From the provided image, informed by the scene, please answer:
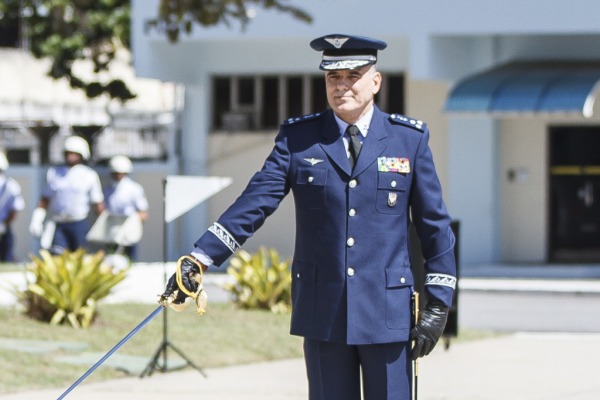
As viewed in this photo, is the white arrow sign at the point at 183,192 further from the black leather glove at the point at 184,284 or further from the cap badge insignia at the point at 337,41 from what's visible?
the black leather glove at the point at 184,284

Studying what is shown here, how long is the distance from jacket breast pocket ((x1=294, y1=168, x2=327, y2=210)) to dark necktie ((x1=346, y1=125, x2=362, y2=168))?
0.13 m

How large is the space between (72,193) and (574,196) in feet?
33.6

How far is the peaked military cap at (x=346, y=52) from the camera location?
20.4 feet

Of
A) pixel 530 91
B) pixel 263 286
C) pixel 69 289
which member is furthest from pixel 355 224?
pixel 530 91

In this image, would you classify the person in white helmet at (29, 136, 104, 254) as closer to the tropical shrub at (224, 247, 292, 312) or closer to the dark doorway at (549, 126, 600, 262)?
the tropical shrub at (224, 247, 292, 312)

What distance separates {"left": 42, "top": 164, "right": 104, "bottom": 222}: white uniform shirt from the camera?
16.9m

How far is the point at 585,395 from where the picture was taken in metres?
10.1

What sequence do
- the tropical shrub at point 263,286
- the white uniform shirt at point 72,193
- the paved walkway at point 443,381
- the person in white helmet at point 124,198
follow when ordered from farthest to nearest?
1. the person in white helmet at point 124,198
2. the white uniform shirt at point 72,193
3. the tropical shrub at point 263,286
4. the paved walkway at point 443,381

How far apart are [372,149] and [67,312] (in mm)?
6932

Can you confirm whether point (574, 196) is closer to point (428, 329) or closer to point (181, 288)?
point (428, 329)

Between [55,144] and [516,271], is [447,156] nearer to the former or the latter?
[516,271]

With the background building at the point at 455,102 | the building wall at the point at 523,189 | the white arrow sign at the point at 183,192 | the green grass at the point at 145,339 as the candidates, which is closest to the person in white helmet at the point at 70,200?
the green grass at the point at 145,339

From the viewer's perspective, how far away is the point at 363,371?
6.31 metres

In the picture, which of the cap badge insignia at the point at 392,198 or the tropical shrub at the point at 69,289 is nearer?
the cap badge insignia at the point at 392,198
